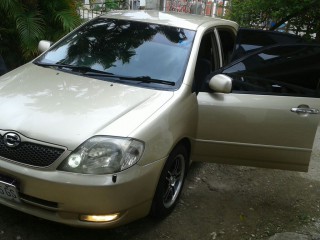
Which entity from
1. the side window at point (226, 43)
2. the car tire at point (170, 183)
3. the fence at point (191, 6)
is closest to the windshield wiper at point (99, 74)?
the car tire at point (170, 183)

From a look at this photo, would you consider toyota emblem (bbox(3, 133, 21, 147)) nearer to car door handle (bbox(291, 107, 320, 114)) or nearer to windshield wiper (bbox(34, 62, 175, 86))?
windshield wiper (bbox(34, 62, 175, 86))

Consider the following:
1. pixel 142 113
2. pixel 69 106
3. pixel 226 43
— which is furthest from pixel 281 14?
pixel 69 106

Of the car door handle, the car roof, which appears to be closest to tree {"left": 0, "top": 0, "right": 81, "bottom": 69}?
the car roof

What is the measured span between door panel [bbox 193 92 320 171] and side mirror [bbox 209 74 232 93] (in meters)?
0.10

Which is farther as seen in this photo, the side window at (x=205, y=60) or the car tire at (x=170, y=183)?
the side window at (x=205, y=60)

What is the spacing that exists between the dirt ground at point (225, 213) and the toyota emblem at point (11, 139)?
80cm

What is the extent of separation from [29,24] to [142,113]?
3870mm

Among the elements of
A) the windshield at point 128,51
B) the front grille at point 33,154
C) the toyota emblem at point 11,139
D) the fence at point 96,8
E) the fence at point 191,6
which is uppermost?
the windshield at point 128,51

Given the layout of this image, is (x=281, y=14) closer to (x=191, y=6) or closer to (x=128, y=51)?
(x=191, y=6)

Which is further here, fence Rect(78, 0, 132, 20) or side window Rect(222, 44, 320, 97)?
fence Rect(78, 0, 132, 20)

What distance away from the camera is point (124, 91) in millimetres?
3273

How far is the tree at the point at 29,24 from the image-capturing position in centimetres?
602

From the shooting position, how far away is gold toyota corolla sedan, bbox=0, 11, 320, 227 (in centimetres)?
264

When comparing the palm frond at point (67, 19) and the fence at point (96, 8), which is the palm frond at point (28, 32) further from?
the fence at point (96, 8)
